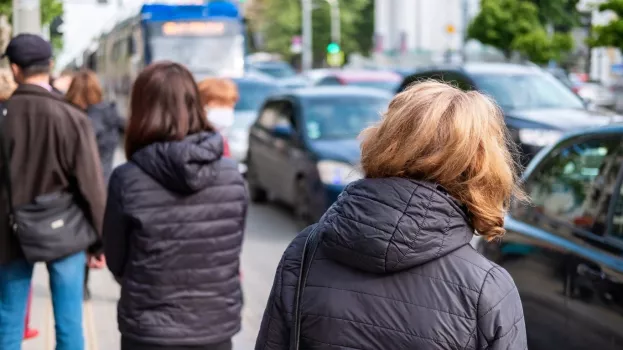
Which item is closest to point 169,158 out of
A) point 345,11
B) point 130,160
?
point 130,160

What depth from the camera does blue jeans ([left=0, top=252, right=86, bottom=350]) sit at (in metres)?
4.65

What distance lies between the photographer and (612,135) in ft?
15.1

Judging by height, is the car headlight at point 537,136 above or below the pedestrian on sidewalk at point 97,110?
below

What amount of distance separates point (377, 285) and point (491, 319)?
24 centimetres

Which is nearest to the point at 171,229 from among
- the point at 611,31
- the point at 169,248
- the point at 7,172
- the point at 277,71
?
the point at 169,248

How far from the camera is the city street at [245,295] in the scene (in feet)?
21.5

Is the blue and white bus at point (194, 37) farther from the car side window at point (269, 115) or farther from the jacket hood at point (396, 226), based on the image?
the jacket hood at point (396, 226)

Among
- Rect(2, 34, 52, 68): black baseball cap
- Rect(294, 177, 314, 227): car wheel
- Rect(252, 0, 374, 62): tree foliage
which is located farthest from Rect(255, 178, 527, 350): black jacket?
Rect(252, 0, 374, 62): tree foliage

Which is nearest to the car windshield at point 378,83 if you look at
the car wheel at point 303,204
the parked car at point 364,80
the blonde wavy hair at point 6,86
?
the parked car at point 364,80

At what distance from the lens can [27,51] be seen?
4.75 metres

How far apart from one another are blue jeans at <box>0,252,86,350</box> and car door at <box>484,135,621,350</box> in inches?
78.6

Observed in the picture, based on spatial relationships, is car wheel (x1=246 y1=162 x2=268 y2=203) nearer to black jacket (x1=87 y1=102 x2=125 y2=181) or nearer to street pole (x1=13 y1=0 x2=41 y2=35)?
street pole (x1=13 y1=0 x2=41 y2=35)

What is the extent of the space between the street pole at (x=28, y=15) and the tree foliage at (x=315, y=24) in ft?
218

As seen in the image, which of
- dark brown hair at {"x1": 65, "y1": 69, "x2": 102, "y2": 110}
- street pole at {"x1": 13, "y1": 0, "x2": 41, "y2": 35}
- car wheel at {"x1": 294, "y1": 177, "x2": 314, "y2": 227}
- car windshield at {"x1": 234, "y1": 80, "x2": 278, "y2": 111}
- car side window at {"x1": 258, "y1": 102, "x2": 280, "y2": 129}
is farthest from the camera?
car windshield at {"x1": 234, "y1": 80, "x2": 278, "y2": 111}
